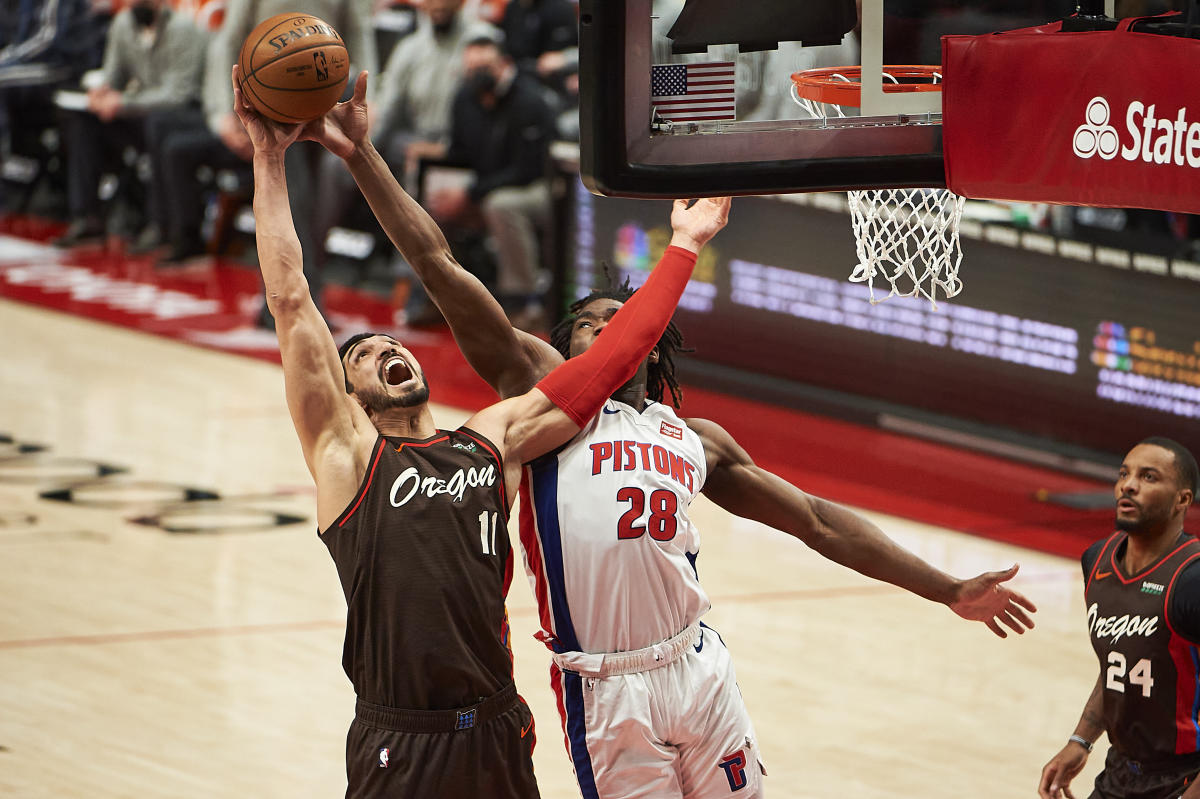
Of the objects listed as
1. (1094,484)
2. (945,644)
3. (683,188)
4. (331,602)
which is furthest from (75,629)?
(1094,484)

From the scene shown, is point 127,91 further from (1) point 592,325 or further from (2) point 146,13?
(1) point 592,325

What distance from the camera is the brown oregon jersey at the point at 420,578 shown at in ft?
14.3

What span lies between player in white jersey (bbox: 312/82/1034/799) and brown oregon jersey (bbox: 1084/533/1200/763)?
14.0 inches

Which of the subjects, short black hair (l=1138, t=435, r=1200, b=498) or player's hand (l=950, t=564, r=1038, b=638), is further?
short black hair (l=1138, t=435, r=1200, b=498)

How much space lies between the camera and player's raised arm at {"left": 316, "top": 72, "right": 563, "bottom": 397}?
188 inches

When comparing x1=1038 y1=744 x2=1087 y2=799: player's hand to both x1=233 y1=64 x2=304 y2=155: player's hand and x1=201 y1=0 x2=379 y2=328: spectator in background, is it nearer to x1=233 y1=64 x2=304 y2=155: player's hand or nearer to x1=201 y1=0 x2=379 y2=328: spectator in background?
x1=233 y1=64 x2=304 y2=155: player's hand

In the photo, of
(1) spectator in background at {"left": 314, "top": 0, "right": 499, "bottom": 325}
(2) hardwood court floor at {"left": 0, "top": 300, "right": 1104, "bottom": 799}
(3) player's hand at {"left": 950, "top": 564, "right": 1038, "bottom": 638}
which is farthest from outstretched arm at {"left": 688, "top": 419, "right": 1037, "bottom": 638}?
(1) spectator in background at {"left": 314, "top": 0, "right": 499, "bottom": 325}

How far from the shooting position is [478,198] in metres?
13.3

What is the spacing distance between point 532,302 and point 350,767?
9.10m

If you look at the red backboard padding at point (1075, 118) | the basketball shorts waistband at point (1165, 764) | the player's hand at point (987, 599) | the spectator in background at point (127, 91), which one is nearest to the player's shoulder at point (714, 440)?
the player's hand at point (987, 599)

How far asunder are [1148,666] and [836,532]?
3.05 feet

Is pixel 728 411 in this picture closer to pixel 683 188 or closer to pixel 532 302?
pixel 532 302

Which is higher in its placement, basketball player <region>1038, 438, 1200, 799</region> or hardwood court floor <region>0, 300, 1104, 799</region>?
basketball player <region>1038, 438, 1200, 799</region>

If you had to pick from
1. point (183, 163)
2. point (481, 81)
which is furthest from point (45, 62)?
point (481, 81)
